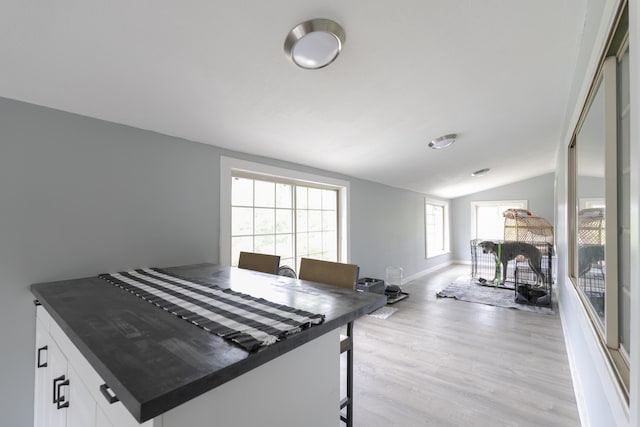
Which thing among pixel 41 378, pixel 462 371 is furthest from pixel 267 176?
pixel 462 371

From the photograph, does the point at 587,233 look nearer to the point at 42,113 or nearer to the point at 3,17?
the point at 3,17

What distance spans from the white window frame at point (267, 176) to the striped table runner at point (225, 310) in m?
0.80

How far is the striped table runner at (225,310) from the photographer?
0.87 meters

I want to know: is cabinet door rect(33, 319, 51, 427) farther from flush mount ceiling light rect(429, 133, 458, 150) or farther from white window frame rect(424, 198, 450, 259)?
white window frame rect(424, 198, 450, 259)

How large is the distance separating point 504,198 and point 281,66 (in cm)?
760

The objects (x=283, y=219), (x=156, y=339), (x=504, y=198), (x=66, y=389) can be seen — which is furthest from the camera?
(x=504, y=198)

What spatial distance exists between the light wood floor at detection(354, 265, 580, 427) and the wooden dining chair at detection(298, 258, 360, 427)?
36cm

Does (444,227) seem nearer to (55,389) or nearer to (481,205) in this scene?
(481,205)

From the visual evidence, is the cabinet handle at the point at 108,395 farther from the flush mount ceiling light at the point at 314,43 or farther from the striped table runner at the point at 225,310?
the flush mount ceiling light at the point at 314,43

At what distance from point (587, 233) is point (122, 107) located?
2709 mm

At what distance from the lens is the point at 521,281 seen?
493 centimetres

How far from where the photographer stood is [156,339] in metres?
0.83

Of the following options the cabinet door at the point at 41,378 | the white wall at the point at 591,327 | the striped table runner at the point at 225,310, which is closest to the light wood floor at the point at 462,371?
the white wall at the point at 591,327

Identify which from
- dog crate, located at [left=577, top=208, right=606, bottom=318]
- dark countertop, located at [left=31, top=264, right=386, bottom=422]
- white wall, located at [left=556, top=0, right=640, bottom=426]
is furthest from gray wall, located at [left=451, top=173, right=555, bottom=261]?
dark countertop, located at [left=31, top=264, right=386, bottom=422]
